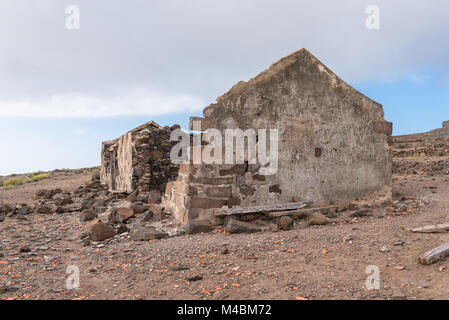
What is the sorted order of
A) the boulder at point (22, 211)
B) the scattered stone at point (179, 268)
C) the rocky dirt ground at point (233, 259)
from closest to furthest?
1. the rocky dirt ground at point (233, 259)
2. the scattered stone at point (179, 268)
3. the boulder at point (22, 211)

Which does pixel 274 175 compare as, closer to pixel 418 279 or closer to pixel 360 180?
pixel 360 180

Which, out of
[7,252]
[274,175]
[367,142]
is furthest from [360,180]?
[7,252]

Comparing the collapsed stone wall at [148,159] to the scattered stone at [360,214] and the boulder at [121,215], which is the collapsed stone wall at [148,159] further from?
the scattered stone at [360,214]

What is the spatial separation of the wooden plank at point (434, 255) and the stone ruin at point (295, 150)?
2803 mm

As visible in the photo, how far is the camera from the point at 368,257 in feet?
12.8

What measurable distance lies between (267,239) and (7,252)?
4.30m

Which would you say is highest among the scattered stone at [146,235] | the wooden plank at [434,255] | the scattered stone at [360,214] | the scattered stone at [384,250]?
the scattered stone at [360,214]

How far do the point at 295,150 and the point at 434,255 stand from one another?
Answer: 3.29 m

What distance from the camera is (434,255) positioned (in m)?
3.53

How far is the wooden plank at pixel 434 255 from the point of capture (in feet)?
11.5

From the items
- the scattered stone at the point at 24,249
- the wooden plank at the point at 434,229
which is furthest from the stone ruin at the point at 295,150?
the scattered stone at the point at 24,249

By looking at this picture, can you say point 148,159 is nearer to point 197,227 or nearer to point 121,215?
point 121,215

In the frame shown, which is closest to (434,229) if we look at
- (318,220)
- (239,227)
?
(318,220)
